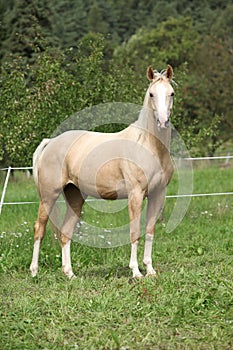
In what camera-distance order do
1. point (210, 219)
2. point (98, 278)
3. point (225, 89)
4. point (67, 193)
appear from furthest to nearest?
point (225, 89) < point (210, 219) < point (67, 193) < point (98, 278)

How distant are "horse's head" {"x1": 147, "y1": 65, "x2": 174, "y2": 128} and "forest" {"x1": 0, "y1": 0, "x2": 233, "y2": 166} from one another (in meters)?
3.06

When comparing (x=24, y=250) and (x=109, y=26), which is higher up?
→ (x=24, y=250)

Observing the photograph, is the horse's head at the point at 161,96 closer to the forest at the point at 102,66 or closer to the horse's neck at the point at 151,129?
the horse's neck at the point at 151,129

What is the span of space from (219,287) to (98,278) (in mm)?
1661

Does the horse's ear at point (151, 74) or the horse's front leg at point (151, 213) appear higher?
the horse's ear at point (151, 74)

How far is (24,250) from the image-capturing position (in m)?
7.91

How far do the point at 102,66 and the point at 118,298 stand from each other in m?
10.2

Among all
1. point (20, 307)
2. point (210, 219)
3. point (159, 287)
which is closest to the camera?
point (20, 307)

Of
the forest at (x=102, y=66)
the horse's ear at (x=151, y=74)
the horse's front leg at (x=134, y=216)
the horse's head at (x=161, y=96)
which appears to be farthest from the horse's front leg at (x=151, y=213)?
the forest at (x=102, y=66)

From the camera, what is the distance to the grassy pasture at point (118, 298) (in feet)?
15.1

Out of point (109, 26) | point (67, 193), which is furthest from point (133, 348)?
point (109, 26)

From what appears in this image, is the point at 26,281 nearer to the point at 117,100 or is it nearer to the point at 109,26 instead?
the point at 117,100

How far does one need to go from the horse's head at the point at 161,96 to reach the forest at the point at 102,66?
3059mm

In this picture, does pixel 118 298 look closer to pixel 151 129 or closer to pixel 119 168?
pixel 119 168
